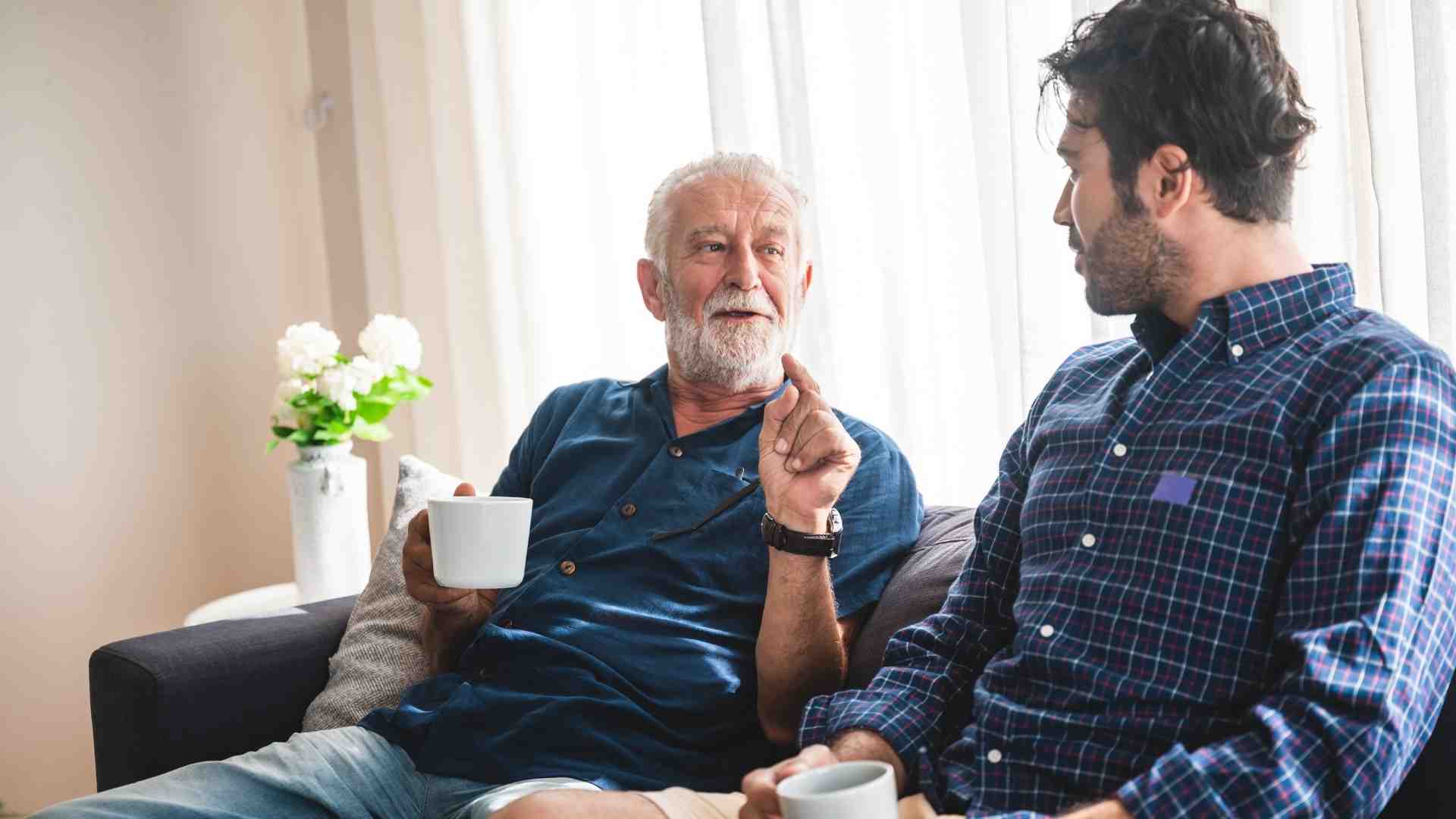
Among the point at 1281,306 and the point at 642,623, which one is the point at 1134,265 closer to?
the point at 1281,306

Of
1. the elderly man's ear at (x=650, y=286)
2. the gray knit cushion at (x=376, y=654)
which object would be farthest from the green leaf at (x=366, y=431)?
the elderly man's ear at (x=650, y=286)

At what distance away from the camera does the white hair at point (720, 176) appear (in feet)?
6.74

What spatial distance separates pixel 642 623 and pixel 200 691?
0.68m

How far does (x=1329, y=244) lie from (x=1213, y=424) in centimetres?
65

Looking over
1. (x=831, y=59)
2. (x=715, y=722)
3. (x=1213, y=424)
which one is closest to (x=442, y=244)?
(x=831, y=59)

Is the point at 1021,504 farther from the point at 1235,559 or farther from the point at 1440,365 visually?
the point at 1440,365

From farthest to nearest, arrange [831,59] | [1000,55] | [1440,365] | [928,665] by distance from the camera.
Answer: [831,59]
[1000,55]
[928,665]
[1440,365]

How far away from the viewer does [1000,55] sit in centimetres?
208

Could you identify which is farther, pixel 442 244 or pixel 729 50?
pixel 442 244

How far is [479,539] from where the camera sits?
148cm

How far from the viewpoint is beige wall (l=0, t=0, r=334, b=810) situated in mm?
3154

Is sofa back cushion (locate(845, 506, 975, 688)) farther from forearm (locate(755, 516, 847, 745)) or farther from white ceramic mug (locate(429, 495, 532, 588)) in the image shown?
white ceramic mug (locate(429, 495, 532, 588))

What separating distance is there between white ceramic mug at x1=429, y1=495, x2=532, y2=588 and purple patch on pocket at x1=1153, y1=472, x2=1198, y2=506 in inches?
27.3

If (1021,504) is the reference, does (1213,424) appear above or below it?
above
